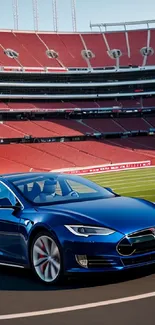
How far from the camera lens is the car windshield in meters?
6.64

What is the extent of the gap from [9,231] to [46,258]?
79 centimetres

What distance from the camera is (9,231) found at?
6.43 metres

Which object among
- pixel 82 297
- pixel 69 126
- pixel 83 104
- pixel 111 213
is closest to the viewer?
pixel 82 297

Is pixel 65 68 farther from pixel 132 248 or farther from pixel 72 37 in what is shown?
pixel 132 248

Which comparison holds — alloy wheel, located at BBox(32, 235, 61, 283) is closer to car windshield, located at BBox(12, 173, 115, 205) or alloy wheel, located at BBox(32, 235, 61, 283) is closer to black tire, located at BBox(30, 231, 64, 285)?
black tire, located at BBox(30, 231, 64, 285)

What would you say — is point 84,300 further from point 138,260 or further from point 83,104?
point 83,104

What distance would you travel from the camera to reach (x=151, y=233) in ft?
18.3

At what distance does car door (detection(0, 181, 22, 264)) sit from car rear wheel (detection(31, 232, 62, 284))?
338 millimetres

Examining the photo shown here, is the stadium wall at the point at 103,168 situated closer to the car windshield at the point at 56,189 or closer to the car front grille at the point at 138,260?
the car windshield at the point at 56,189

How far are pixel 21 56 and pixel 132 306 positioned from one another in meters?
58.6

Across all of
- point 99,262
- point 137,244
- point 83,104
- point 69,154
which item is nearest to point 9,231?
point 99,262

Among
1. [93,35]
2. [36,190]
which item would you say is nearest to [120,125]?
[93,35]

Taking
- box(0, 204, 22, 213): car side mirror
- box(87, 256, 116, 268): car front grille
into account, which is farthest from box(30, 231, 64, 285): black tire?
box(0, 204, 22, 213): car side mirror

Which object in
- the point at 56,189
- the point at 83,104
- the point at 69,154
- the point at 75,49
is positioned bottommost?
the point at 69,154
